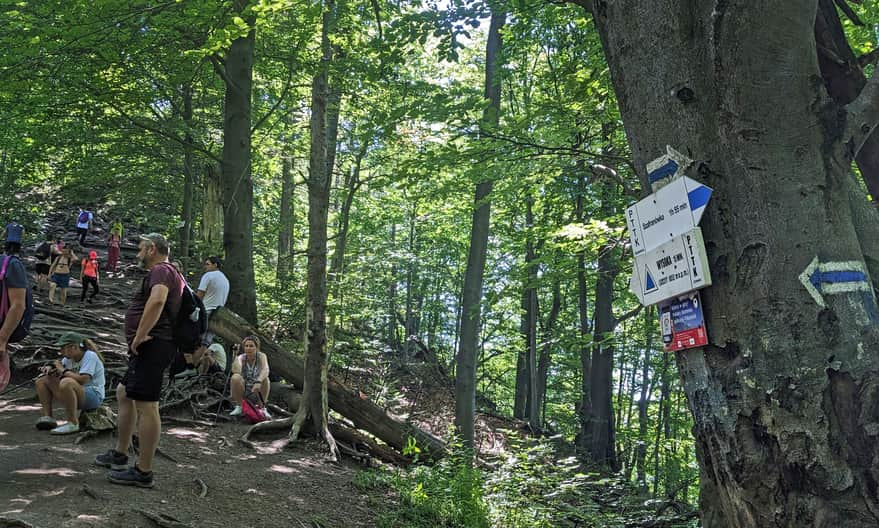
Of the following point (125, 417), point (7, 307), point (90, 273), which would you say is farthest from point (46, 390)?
point (90, 273)

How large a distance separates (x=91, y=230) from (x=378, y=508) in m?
22.0

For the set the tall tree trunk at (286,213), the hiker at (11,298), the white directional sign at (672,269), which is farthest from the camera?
the tall tree trunk at (286,213)

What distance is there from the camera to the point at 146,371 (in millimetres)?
4832

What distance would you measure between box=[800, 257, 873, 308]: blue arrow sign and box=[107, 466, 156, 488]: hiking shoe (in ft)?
17.0

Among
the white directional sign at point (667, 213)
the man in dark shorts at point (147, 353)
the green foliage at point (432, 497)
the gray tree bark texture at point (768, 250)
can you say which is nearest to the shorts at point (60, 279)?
the green foliage at point (432, 497)

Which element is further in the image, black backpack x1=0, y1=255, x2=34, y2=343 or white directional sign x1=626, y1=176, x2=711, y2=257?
black backpack x1=0, y1=255, x2=34, y2=343

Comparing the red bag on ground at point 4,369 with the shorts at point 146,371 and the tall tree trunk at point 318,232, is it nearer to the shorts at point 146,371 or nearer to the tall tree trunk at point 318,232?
the shorts at point 146,371

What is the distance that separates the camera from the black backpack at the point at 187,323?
5.08m

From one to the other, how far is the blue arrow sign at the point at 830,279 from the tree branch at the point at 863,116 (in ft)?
1.77

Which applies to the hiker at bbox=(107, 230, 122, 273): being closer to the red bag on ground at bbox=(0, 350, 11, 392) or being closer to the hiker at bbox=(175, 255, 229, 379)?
the hiker at bbox=(175, 255, 229, 379)

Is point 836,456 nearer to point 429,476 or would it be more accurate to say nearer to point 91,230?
point 429,476

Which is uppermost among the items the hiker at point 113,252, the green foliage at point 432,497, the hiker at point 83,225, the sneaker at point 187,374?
the hiker at point 83,225

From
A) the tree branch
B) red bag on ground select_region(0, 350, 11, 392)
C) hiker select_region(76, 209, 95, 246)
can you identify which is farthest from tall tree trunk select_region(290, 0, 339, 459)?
hiker select_region(76, 209, 95, 246)

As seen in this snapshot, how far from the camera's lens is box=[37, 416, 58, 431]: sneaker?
23.0ft
